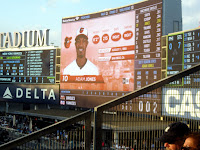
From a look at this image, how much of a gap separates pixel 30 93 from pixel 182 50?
17409 mm

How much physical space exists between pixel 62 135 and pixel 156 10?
19015 millimetres

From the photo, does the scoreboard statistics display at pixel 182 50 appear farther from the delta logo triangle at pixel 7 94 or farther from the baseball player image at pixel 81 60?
the delta logo triangle at pixel 7 94

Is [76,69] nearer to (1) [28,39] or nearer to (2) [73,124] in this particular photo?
(1) [28,39]

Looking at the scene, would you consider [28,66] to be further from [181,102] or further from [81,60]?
[181,102]

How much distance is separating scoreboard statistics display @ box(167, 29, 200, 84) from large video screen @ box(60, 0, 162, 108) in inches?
41.3

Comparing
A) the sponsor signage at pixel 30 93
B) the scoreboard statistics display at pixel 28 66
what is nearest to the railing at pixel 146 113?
the sponsor signage at pixel 30 93

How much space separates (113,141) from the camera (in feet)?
12.2

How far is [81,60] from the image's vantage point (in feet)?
86.9

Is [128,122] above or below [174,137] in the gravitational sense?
below

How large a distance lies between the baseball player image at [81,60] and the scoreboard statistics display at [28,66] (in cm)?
276

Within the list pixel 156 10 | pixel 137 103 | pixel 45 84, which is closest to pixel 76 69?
pixel 45 84

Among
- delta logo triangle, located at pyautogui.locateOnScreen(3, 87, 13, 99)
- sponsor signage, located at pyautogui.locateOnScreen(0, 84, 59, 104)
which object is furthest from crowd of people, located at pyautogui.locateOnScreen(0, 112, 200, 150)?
delta logo triangle, located at pyautogui.locateOnScreen(3, 87, 13, 99)

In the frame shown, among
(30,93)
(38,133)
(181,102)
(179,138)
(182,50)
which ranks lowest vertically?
(30,93)

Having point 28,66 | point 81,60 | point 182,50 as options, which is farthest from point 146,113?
point 28,66
